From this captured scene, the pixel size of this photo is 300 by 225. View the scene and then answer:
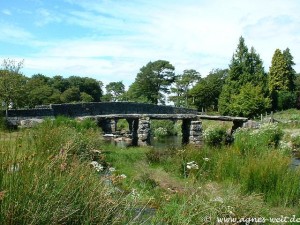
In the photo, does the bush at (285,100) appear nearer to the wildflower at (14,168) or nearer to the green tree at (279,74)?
the green tree at (279,74)

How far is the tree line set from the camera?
31.2m

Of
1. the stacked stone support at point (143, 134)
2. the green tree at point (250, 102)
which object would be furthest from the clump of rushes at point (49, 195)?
the green tree at point (250, 102)

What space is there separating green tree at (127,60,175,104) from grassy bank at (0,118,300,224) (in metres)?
59.5

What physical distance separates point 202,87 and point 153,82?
14.8 metres

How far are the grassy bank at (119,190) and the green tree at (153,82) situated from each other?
5950 centimetres

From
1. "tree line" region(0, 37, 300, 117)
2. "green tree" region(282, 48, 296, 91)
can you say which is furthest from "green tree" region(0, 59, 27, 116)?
"green tree" region(282, 48, 296, 91)

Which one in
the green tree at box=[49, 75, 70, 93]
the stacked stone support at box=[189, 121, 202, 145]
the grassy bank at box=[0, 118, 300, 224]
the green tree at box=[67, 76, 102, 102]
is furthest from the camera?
the green tree at box=[67, 76, 102, 102]

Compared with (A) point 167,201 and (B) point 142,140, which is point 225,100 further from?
(A) point 167,201

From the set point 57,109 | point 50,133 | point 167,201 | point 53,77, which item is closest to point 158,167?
point 50,133

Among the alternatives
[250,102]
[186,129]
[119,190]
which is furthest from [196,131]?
→ [250,102]

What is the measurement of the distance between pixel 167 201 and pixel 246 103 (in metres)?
39.1

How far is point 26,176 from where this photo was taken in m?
3.29

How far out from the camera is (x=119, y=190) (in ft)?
16.9

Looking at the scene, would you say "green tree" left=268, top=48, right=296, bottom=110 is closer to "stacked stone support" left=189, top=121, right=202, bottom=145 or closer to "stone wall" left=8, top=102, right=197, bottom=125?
"stone wall" left=8, top=102, right=197, bottom=125
